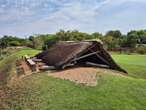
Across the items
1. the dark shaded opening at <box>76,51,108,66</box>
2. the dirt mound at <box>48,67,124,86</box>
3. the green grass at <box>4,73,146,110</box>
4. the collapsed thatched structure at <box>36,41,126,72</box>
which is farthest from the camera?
the dark shaded opening at <box>76,51,108,66</box>

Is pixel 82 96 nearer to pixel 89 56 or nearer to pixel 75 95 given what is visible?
pixel 75 95

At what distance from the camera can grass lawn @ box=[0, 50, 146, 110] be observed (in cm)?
890

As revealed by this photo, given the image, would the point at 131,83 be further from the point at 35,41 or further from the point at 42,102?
the point at 35,41

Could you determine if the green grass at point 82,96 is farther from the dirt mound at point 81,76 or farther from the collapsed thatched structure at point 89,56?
the collapsed thatched structure at point 89,56

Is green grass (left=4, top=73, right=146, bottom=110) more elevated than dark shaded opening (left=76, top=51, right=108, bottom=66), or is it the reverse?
dark shaded opening (left=76, top=51, right=108, bottom=66)

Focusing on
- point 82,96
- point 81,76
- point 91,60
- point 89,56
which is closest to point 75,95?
point 82,96

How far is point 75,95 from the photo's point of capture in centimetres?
982

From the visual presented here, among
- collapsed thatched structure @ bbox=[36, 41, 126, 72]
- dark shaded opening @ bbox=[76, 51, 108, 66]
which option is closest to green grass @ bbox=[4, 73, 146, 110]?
collapsed thatched structure @ bbox=[36, 41, 126, 72]

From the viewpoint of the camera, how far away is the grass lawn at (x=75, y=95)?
8898mm

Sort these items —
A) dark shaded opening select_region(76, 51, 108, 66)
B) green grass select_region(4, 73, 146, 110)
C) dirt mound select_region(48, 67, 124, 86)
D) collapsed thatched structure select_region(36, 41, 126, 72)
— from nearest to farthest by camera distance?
green grass select_region(4, 73, 146, 110), dirt mound select_region(48, 67, 124, 86), collapsed thatched structure select_region(36, 41, 126, 72), dark shaded opening select_region(76, 51, 108, 66)

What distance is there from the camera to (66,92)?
10234mm

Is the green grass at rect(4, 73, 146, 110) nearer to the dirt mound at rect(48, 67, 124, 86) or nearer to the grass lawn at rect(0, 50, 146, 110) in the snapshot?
the grass lawn at rect(0, 50, 146, 110)

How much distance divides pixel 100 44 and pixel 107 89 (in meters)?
6.50

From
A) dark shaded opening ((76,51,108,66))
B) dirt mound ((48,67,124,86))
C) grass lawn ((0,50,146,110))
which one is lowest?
grass lawn ((0,50,146,110))
